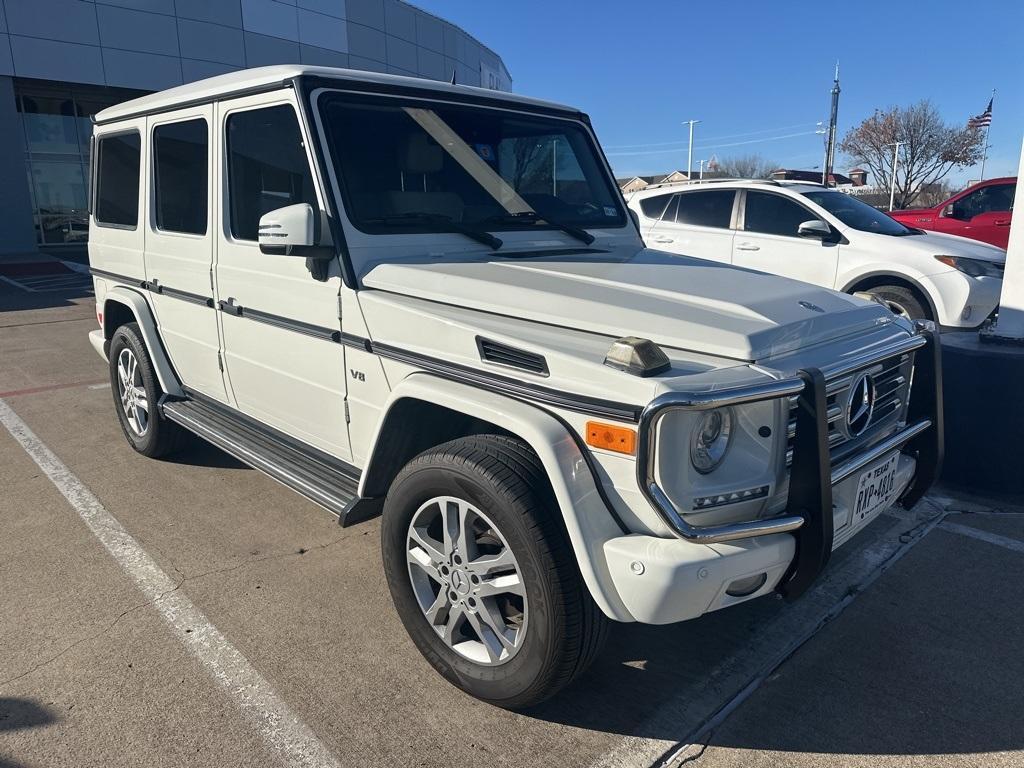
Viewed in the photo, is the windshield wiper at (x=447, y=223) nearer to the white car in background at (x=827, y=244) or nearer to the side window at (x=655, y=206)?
the white car in background at (x=827, y=244)

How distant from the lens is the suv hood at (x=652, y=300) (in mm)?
2506

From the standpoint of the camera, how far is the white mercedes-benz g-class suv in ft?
7.40

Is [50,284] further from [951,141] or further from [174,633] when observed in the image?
[951,141]

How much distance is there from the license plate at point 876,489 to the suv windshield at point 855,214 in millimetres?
5793

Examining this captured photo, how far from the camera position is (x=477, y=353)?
8.61ft

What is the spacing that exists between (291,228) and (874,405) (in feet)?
7.57

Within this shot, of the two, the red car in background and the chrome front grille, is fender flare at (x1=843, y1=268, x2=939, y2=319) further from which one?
the red car in background

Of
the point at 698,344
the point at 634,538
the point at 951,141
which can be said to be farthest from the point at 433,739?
the point at 951,141

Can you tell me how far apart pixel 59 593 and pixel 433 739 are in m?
2.01

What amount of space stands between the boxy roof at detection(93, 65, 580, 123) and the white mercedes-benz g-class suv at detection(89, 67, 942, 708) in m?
0.02

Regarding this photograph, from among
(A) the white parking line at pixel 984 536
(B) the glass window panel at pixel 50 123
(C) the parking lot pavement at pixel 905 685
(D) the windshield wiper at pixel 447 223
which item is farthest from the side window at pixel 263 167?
(B) the glass window panel at pixel 50 123

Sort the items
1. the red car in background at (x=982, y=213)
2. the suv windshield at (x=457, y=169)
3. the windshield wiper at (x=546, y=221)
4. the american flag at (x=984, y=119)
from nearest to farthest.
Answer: the suv windshield at (x=457, y=169) → the windshield wiper at (x=546, y=221) → the red car in background at (x=982, y=213) → the american flag at (x=984, y=119)

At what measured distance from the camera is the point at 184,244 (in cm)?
423

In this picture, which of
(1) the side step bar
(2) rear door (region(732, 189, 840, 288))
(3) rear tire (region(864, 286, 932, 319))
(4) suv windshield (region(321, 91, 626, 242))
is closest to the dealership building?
(2) rear door (region(732, 189, 840, 288))
